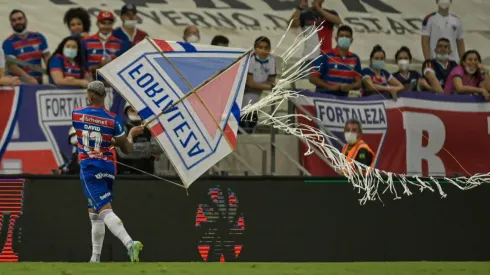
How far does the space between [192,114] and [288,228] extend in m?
3.67

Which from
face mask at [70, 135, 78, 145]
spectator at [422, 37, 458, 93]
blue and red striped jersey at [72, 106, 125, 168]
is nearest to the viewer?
blue and red striped jersey at [72, 106, 125, 168]

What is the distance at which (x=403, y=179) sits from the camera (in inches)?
671

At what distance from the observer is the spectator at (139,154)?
56.0 ft

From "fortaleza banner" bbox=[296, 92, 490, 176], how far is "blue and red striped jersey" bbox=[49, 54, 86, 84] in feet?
10.0

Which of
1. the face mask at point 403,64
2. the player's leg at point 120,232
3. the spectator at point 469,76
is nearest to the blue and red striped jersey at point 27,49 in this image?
the player's leg at point 120,232

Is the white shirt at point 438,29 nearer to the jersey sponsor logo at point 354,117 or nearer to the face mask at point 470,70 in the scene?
the face mask at point 470,70

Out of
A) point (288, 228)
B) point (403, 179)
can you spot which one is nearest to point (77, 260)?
point (288, 228)

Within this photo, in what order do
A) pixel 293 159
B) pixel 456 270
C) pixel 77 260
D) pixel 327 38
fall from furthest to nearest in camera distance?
pixel 327 38
pixel 293 159
pixel 77 260
pixel 456 270

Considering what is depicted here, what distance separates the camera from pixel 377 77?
19250 mm

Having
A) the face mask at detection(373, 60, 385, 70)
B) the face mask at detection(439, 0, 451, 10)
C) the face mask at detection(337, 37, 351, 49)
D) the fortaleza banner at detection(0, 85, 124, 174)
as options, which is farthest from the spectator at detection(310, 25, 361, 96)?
the fortaleza banner at detection(0, 85, 124, 174)

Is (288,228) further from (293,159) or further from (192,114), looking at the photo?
(192,114)

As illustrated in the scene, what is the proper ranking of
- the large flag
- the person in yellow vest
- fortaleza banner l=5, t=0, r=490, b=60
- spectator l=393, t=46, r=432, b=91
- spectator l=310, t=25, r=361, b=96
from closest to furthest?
the large flag < the person in yellow vest < spectator l=310, t=25, r=361, b=96 < spectator l=393, t=46, r=432, b=91 < fortaleza banner l=5, t=0, r=490, b=60

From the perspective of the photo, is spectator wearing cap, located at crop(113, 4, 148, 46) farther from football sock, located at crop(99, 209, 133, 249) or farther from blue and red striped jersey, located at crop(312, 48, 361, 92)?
football sock, located at crop(99, 209, 133, 249)

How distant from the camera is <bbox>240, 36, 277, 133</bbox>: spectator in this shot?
59.7 ft
